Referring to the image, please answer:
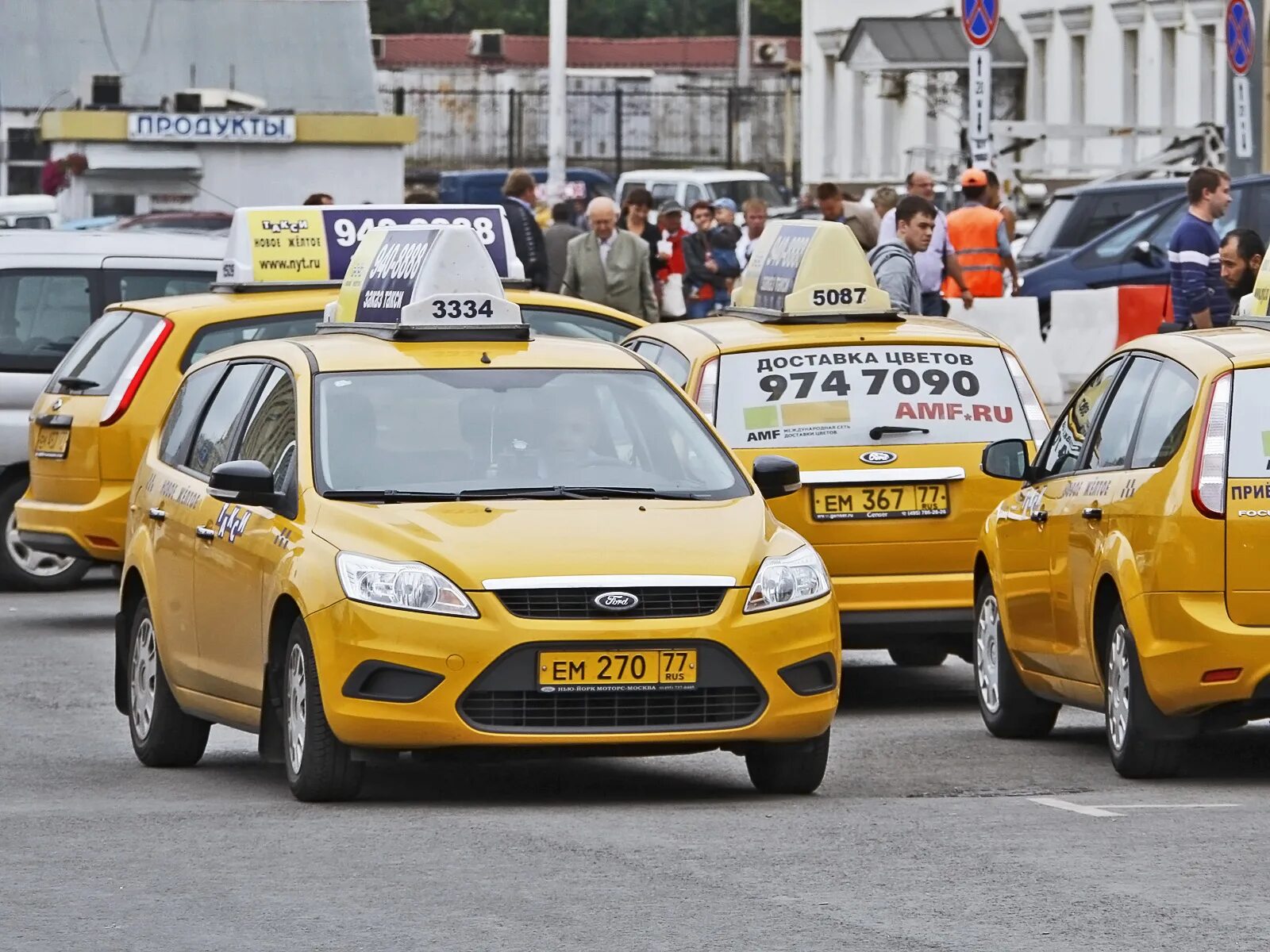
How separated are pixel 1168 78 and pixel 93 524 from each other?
1610 inches

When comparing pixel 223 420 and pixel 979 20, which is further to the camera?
pixel 979 20

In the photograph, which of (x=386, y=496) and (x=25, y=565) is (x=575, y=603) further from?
(x=25, y=565)

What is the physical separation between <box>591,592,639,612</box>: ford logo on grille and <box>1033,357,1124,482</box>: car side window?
2362 mm

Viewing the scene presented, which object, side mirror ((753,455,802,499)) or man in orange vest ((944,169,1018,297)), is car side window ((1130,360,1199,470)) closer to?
side mirror ((753,455,802,499))

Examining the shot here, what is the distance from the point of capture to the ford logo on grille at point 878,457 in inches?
481

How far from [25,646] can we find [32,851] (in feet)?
21.8

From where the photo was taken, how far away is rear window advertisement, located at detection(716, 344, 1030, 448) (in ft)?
40.5

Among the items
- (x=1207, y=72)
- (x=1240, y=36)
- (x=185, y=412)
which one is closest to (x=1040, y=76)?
(x=1207, y=72)

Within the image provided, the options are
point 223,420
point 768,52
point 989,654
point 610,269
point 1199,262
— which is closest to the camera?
point 223,420

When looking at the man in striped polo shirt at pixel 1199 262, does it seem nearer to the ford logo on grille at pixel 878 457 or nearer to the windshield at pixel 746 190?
the ford logo on grille at pixel 878 457

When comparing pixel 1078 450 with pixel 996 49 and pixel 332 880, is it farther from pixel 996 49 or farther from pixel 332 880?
pixel 996 49

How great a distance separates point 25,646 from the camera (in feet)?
48.8

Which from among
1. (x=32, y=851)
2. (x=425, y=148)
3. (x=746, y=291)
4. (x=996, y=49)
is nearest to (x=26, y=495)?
(x=746, y=291)

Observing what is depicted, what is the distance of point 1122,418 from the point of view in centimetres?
1057
